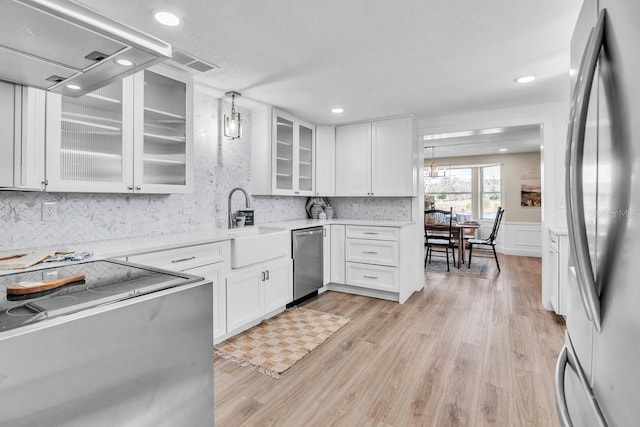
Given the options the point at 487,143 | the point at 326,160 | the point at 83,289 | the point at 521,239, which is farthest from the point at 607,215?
the point at 521,239

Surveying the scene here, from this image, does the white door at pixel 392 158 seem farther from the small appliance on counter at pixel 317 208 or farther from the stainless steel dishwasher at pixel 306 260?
the stainless steel dishwasher at pixel 306 260

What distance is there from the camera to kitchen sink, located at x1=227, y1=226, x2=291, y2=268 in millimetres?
2713

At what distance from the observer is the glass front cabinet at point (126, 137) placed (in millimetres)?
1963

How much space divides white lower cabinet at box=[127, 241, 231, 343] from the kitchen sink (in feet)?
0.26

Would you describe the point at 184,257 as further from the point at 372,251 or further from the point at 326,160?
the point at 326,160

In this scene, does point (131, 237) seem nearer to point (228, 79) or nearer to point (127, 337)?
point (228, 79)

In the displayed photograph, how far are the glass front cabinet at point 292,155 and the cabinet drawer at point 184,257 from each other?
1.27 meters

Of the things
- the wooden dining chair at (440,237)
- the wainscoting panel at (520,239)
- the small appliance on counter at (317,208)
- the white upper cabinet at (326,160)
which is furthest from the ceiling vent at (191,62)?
the wainscoting panel at (520,239)

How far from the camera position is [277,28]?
6.70ft

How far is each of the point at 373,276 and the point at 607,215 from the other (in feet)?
10.8

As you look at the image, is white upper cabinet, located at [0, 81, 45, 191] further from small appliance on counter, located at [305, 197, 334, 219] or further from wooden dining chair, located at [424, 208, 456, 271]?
wooden dining chair, located at [424, 208, 456, 271]

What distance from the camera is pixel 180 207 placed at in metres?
2.99

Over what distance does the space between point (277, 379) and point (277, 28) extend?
223 cm

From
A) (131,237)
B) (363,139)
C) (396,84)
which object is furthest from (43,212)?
(363,139)
